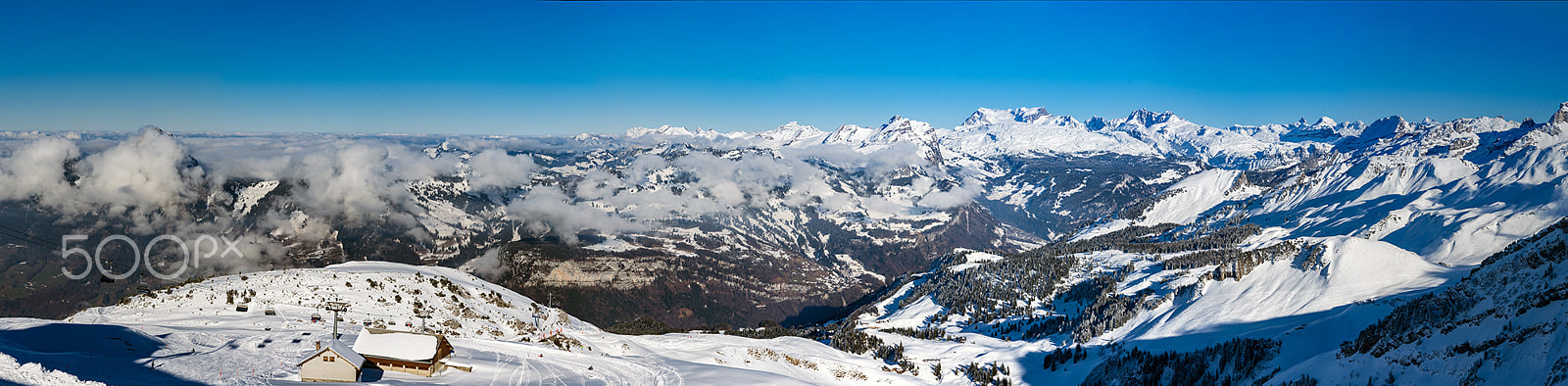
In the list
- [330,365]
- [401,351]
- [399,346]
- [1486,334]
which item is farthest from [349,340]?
[1486,334]

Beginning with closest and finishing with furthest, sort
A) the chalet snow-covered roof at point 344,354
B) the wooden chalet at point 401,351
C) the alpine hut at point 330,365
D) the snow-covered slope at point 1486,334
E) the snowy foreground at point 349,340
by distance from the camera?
1. the snow-covered slope at point 1486,334
2. the snowy foreground at point 349,340
3. the chalet snow-covered roof at point 344,354
4. the alpine hut at point 330,365
5. the wooden chalet at point 401,351

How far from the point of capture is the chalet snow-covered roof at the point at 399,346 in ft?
190

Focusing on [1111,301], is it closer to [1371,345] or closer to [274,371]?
[1371,345]

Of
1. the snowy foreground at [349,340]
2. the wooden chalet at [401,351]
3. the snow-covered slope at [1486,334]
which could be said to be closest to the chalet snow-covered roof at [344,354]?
the snowy foreground at [349,340]

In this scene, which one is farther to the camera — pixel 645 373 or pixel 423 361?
pixel 645 373

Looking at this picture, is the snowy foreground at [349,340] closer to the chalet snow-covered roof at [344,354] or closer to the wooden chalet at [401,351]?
the wooden chalet at [401,351]

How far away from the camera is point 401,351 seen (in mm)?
58375

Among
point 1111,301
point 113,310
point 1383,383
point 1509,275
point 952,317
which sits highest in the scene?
point 1509,275

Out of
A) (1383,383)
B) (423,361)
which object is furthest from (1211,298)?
(423,361)

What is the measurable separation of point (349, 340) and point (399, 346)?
14724 mm

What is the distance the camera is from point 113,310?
248 feet

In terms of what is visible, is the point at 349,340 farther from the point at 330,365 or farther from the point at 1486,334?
the point at 1486,334

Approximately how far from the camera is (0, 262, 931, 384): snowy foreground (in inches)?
1981

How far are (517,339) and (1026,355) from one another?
101582mm
